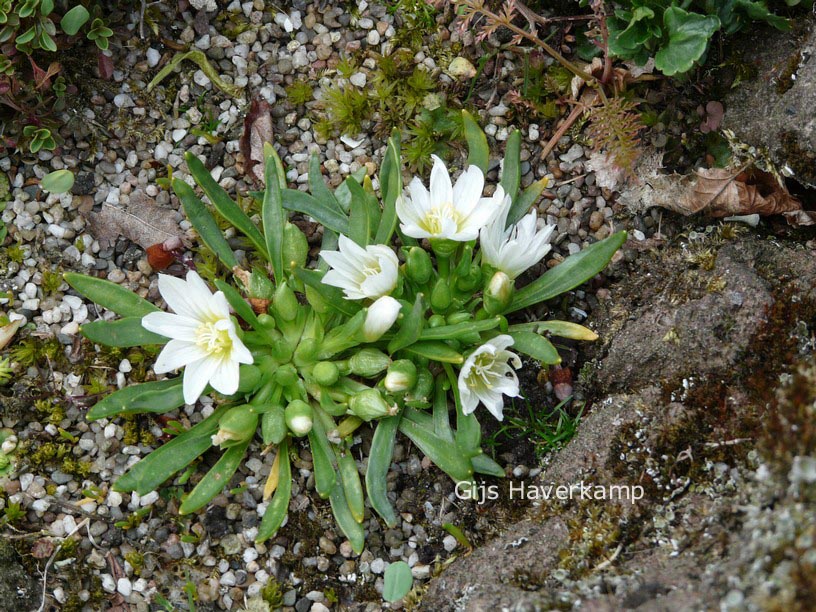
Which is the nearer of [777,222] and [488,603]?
[488,603]

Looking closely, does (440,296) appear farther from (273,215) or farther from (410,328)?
(273,215)

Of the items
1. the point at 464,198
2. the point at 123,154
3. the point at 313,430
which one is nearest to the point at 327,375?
the point at 313,430

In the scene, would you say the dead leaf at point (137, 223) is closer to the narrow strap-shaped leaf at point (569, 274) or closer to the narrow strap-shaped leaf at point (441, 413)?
the narrow strap-shaped leaf at point (441, 413)

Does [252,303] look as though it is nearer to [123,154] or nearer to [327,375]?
[327,375]

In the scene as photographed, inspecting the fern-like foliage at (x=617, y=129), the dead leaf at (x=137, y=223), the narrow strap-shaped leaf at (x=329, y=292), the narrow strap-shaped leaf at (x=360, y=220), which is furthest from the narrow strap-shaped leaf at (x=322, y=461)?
the fern-like foliage at (x=617, y=129)

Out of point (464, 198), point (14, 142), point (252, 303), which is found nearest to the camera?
point (464, 198)

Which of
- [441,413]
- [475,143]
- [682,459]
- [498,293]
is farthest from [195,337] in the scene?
[682,459]

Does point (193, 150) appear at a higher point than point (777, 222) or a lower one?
lower
